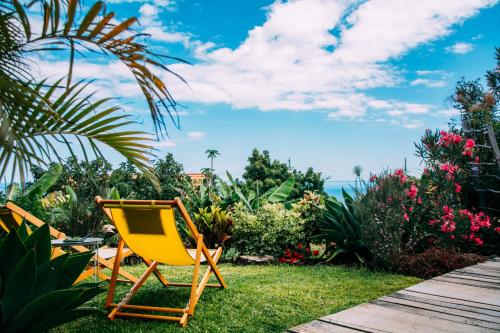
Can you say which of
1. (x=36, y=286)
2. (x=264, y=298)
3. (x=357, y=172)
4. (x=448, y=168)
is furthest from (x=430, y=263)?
(x=36, y=286)

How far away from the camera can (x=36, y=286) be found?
2.60 metres

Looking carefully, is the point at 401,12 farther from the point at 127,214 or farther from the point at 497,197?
the point at 127,214

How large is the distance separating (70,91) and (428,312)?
3169 millimetres

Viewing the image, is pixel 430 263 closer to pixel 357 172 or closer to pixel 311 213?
pixel 357 172

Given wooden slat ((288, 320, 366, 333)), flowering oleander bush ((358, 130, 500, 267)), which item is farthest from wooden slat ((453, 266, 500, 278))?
wooden slat ((288, 320, 366, 333))

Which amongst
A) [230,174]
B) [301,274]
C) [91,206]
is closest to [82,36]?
[301,274]

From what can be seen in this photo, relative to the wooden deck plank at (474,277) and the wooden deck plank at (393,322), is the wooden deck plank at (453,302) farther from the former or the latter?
the wooden deck plank at (474,277)

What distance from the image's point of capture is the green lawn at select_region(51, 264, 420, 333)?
11.2ft

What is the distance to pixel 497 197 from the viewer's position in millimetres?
7863

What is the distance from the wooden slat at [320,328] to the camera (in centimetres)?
294

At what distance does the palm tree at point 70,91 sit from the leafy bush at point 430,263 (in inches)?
152

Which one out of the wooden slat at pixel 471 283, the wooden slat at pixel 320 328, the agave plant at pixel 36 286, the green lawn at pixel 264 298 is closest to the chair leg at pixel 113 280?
the green lawn at pixel 264 298

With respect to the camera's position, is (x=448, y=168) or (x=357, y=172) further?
(x=448, y=168)

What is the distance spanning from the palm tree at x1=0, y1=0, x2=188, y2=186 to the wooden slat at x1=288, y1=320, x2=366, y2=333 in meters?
1.62
